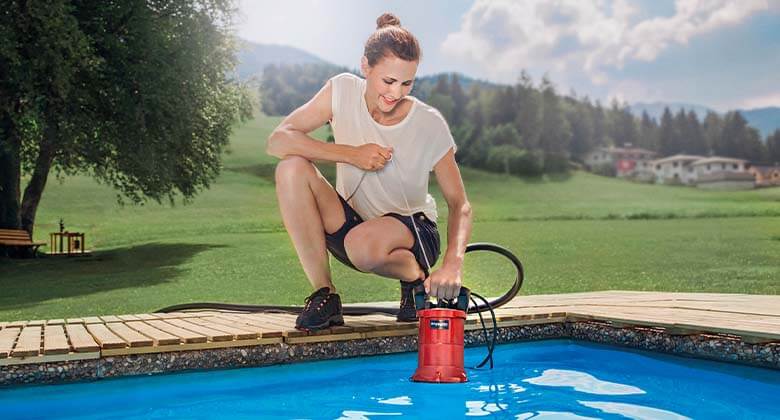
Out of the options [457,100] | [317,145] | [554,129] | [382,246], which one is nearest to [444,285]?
[382,246]

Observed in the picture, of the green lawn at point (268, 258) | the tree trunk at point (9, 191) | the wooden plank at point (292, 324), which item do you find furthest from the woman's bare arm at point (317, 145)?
the tree trunk at point (9, 191)

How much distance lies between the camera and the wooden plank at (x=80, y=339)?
9.98 feet

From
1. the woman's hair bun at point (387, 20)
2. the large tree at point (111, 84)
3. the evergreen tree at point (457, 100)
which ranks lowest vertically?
the woman's hair bun at point (387, 20)

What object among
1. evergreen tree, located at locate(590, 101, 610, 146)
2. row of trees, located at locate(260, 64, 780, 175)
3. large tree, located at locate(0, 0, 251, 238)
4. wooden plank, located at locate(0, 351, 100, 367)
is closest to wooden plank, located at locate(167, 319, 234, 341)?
wooden plank, located at locate(0, 351, 100, 367)

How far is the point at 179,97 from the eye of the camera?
1356cm

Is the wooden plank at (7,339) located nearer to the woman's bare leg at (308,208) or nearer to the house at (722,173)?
the woman's bare leg at (308,208)

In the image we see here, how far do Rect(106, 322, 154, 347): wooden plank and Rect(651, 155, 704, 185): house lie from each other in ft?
179

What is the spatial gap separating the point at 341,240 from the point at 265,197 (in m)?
31.6

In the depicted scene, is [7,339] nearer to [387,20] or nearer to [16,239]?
[387,20]

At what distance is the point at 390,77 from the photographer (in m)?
3.19

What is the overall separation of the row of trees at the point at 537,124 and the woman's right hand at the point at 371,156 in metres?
45.1

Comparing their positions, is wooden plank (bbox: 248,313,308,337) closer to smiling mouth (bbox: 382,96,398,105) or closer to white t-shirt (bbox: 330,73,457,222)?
white t-shirt (bbox: 330,73,457,222)

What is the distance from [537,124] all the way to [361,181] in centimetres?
5100

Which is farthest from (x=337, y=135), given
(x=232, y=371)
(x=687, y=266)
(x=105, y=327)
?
(x=687, y=266)
